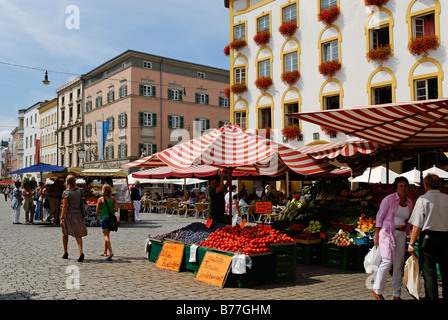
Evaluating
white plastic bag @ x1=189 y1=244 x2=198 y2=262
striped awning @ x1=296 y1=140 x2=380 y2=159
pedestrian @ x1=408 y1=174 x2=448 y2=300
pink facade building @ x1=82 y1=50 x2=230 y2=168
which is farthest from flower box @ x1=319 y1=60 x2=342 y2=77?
pink facade building @ x1=82 y1=50 x2=230 y2=168

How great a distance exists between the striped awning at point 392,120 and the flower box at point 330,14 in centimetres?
1512

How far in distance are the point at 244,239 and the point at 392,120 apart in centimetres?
327

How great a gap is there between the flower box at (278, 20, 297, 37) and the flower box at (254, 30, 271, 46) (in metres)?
1.17

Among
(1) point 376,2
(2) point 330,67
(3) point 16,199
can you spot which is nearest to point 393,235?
(3) point 16,199

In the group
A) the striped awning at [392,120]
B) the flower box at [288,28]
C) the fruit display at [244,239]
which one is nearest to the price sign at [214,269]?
the fruit display at [244,239]

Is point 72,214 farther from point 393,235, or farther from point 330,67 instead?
point 330,67

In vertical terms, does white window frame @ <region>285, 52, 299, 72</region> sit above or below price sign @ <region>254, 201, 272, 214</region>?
above

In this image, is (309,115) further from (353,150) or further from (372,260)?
(353,150)

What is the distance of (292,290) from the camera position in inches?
271

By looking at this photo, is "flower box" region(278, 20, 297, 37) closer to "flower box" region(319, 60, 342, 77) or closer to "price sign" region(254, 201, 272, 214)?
"flower box" region(319, 60, 342, 77)

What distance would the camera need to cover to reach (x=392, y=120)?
23.4 feet

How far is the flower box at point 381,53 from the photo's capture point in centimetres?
2012

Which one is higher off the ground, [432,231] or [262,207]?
[262,207]

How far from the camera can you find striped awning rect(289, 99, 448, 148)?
631 centimetres
